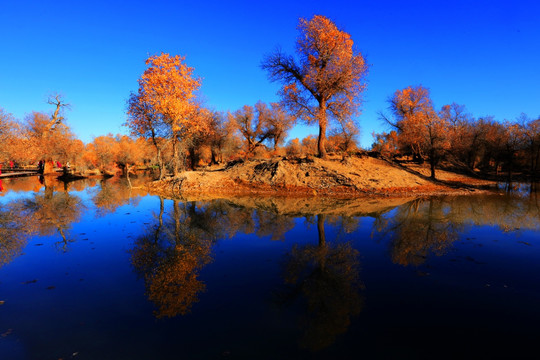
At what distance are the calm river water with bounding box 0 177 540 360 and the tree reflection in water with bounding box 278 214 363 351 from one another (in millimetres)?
29

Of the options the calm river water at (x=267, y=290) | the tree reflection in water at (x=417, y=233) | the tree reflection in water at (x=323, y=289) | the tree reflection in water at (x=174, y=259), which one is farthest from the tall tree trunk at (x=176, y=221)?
the tree reflection in water at (x=417, y=233)

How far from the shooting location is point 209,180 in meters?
25.5

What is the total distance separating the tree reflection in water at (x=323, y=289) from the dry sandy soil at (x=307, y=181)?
1405 cm

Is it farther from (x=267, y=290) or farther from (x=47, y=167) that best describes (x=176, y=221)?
(x=47, y=167)

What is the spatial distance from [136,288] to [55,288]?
1.91 m

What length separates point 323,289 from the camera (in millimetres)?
5508

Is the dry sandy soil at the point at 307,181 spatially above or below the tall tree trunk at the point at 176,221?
above

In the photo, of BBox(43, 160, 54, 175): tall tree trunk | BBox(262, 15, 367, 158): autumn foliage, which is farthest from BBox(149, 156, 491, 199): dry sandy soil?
BBox(43, 160, 54, 175): tall tree trunk

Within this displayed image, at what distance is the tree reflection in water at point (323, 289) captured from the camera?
14.0 feet

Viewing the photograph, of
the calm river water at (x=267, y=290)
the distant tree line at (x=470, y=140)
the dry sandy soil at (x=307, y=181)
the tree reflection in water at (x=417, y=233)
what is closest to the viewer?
the calm river water at (x=267, y=290)

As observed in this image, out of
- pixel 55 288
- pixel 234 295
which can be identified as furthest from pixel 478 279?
pixel 55 288

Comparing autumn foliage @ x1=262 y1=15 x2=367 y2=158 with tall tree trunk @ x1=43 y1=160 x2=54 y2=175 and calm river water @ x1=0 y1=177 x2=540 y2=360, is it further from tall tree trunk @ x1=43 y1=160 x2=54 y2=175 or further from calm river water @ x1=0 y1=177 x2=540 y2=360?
tall tree trunk @ x1=43 y1=160 x2=54 y2=175

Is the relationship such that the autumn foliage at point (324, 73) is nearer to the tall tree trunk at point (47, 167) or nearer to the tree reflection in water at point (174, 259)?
the tree reflection in water at point (174, 259)

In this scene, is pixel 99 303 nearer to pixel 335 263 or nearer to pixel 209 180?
pixel 335 263
